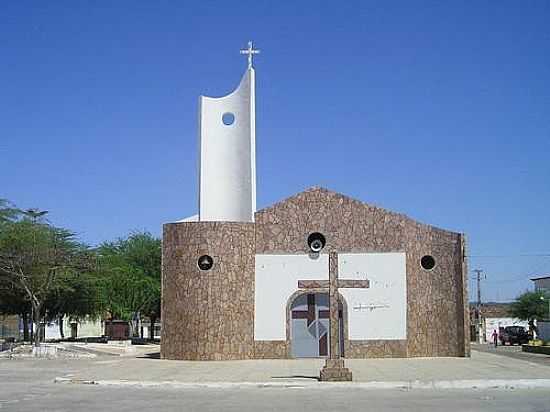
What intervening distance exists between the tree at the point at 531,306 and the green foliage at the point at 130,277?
35285 mm

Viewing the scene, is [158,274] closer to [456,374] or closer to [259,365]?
[259,365]

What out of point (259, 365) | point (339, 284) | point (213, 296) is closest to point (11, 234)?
point (213, 296)

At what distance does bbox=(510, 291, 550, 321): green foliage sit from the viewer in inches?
2735

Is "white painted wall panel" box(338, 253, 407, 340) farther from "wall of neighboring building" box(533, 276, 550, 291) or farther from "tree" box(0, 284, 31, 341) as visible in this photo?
"wall of neighboring building" box(533, 276, 550, 291)

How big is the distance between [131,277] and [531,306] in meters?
40.6

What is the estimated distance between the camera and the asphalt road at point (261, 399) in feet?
47.4

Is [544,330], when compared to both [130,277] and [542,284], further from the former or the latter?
[130,277]

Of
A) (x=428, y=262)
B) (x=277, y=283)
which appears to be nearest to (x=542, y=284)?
(x=428, y=262)

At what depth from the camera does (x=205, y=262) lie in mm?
30000

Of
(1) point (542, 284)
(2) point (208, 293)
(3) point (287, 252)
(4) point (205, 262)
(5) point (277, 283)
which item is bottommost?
(2) point (208, 293)

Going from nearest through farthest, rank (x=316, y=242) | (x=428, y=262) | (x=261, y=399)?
(x=261, y=399) → (x=316, y=242) → (x=428, y=262)

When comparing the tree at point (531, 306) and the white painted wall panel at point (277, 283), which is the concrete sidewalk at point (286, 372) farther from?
the tree at point (531, 306)

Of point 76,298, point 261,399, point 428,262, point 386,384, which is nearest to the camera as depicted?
point 261,399

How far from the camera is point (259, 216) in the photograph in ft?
101
